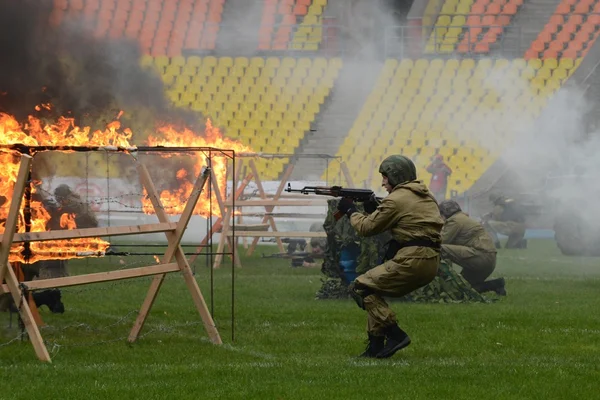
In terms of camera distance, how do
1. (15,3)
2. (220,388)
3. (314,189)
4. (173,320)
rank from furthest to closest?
(15,3)
(173,320)
(314,189)
(220,388)

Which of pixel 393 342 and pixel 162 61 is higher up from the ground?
pixel 162 61

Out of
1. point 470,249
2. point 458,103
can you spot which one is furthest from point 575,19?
point 470,249

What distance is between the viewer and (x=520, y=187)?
34.0 metres

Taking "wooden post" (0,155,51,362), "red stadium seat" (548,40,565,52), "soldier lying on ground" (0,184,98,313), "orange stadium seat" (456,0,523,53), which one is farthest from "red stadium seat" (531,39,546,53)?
"wooden post" (0,155,51,362)

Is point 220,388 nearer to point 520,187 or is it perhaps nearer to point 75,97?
point 75,97

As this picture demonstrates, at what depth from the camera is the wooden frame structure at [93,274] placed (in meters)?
9.20

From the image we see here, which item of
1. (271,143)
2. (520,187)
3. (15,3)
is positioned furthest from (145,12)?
(15,3)

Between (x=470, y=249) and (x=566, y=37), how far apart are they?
22.8 m

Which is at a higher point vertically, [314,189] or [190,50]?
[190,50]

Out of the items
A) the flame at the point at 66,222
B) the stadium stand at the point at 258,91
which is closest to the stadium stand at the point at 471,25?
the stadium stand at the point at 258,91

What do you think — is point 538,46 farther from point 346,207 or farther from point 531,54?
point 346,207

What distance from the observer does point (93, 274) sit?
9828 millimetres

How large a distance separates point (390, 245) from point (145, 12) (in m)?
27.5

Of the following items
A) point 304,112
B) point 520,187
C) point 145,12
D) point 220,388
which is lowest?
point 220,388
